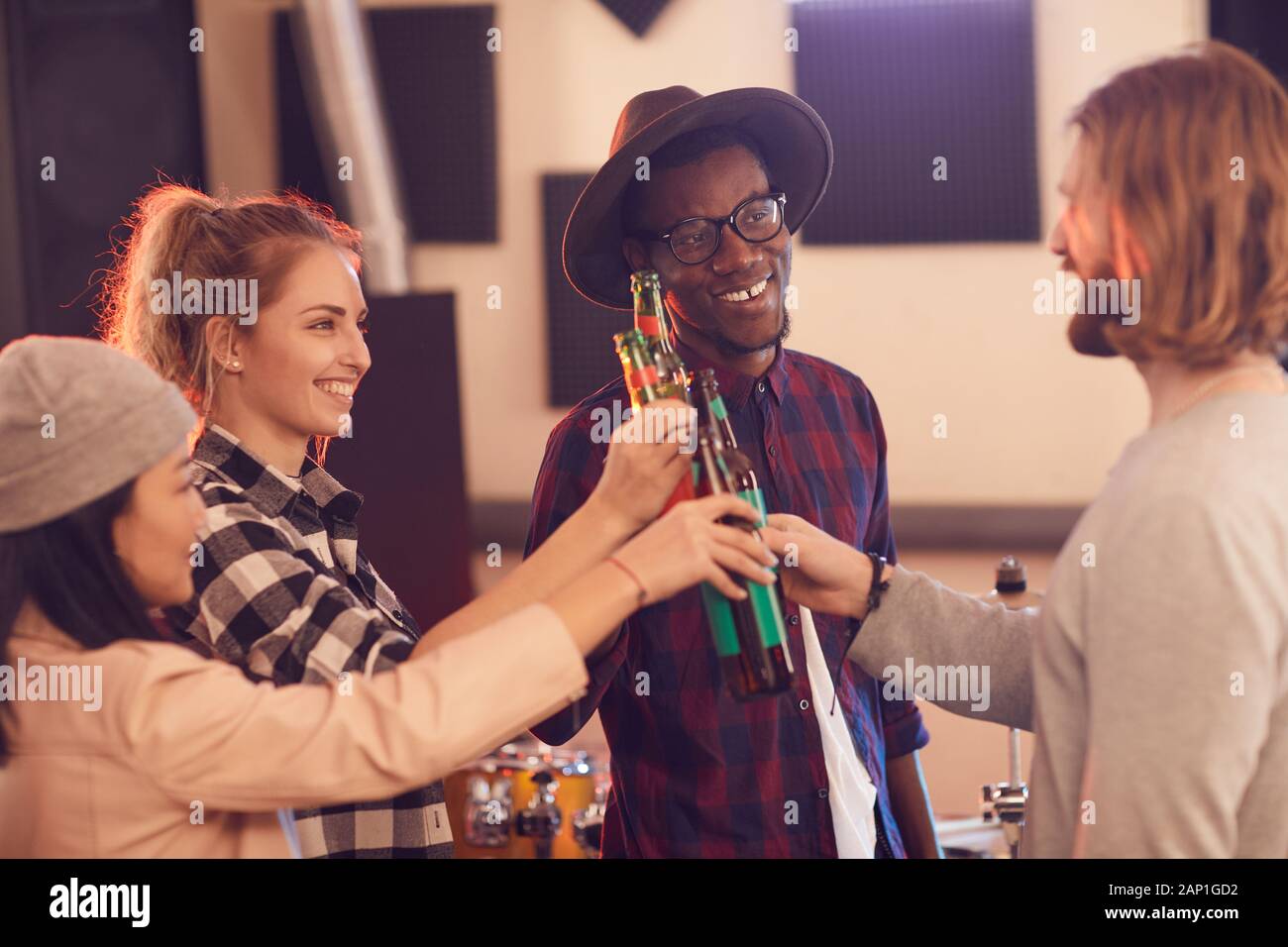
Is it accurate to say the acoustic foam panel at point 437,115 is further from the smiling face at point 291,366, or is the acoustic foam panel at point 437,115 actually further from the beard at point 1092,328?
the beard at point 1092,328

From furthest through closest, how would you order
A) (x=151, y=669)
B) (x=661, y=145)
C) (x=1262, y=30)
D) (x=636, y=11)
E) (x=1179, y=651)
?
1. (x=636, y=11)
2. (x=1262, y=30)
3. (x=661, y=145)
4. (x=151, y=669)
5. (x=1179, y=651)

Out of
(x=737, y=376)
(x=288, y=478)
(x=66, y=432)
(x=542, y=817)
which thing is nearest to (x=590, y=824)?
(x=542, y=817)

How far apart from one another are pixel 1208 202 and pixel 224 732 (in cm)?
103

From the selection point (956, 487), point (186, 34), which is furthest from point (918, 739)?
point (186, 34)

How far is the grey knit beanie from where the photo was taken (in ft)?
3.88

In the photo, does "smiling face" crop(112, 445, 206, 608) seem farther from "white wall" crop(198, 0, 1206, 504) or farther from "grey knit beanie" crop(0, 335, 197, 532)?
"white wall" crop(198, 0, 1206, 504)

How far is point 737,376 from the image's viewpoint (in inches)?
74.3

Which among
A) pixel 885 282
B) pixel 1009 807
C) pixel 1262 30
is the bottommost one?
pixel 1009 807

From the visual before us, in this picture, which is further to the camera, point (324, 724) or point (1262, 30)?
point (1262, 30)

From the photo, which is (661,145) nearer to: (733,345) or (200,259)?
(733,345)

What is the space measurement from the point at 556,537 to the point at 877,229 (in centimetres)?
308

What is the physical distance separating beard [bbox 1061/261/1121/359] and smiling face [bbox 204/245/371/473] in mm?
931

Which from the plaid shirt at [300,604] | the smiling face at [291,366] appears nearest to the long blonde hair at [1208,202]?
the plaid shirt at [300,604]

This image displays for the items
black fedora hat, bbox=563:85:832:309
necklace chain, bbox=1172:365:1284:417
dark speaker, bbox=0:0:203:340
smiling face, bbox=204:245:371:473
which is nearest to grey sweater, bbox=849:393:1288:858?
necklace chain, bbox=1172:365:1284:417
